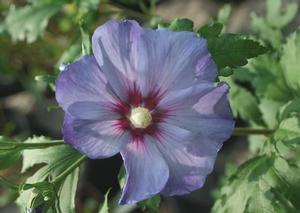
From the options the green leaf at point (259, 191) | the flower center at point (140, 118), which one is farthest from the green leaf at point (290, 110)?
the flower center at point (140, 118)

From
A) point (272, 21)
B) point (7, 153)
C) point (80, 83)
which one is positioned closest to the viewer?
point (80, 83)

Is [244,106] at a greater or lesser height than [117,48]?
lesser

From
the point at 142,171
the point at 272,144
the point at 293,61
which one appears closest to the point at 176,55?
the point at 142,171

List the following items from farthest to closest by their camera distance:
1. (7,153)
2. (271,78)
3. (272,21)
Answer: (272,21), (271,78), (7,153)

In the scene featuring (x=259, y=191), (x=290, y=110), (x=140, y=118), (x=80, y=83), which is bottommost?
(x=259, y=191)

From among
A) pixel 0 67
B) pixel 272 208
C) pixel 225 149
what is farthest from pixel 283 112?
pixel 0 67

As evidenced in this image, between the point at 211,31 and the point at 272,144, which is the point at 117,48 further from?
the point at 272,144

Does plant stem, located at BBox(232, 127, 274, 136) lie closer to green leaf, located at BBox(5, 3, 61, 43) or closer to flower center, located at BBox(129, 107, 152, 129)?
flower center, located at BBox(129, 107, 152, 129)

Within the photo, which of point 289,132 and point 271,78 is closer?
point 289,132
